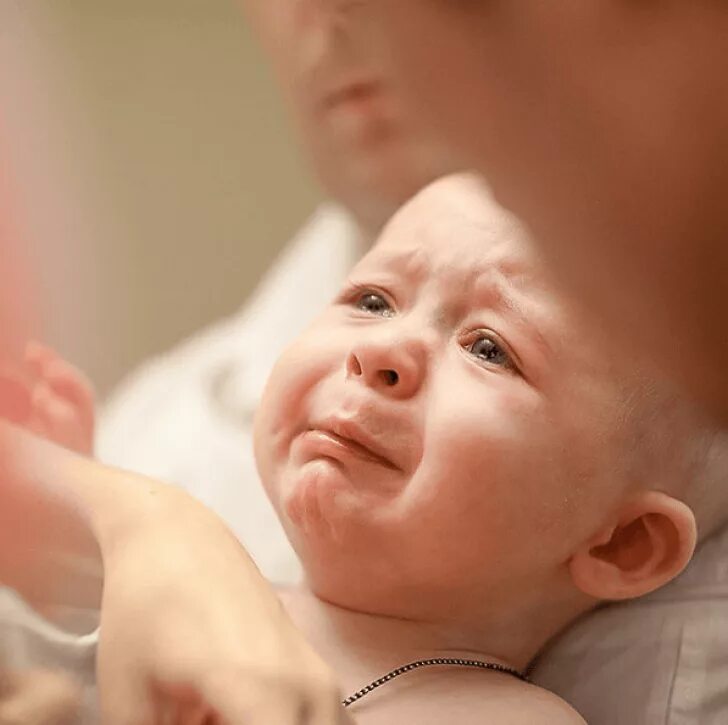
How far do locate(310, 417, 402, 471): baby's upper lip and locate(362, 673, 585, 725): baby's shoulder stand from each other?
0.12 m

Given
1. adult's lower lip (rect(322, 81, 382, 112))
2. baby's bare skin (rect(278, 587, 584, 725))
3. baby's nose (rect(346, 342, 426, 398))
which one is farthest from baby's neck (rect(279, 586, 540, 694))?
adult's lower lip (rect(322, 81, 382, 112))

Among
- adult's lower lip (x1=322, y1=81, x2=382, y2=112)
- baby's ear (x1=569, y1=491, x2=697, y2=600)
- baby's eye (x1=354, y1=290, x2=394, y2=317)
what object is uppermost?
adult's lower lip (x1=322, y1=81, x2=382, y2=112)

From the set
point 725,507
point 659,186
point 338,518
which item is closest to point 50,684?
point 338,518

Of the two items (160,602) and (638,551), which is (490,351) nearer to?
(638,551)

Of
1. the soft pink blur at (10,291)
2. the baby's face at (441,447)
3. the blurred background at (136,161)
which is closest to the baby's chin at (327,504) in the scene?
the baby's face at (441,447)

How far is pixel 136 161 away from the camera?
0.55 meters

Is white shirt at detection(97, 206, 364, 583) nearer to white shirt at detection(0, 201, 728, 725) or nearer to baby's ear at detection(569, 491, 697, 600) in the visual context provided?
white shirt at detection(0, 201, 728, 725)

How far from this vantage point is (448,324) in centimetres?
64

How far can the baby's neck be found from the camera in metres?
0.56

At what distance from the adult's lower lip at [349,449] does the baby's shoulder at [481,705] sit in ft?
0.40

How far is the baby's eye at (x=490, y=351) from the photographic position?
0.64 meters

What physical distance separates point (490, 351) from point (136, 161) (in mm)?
215

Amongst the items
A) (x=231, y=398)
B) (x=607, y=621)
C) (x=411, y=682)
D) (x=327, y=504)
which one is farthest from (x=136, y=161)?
(x=231, y=398)

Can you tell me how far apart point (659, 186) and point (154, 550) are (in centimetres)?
24
